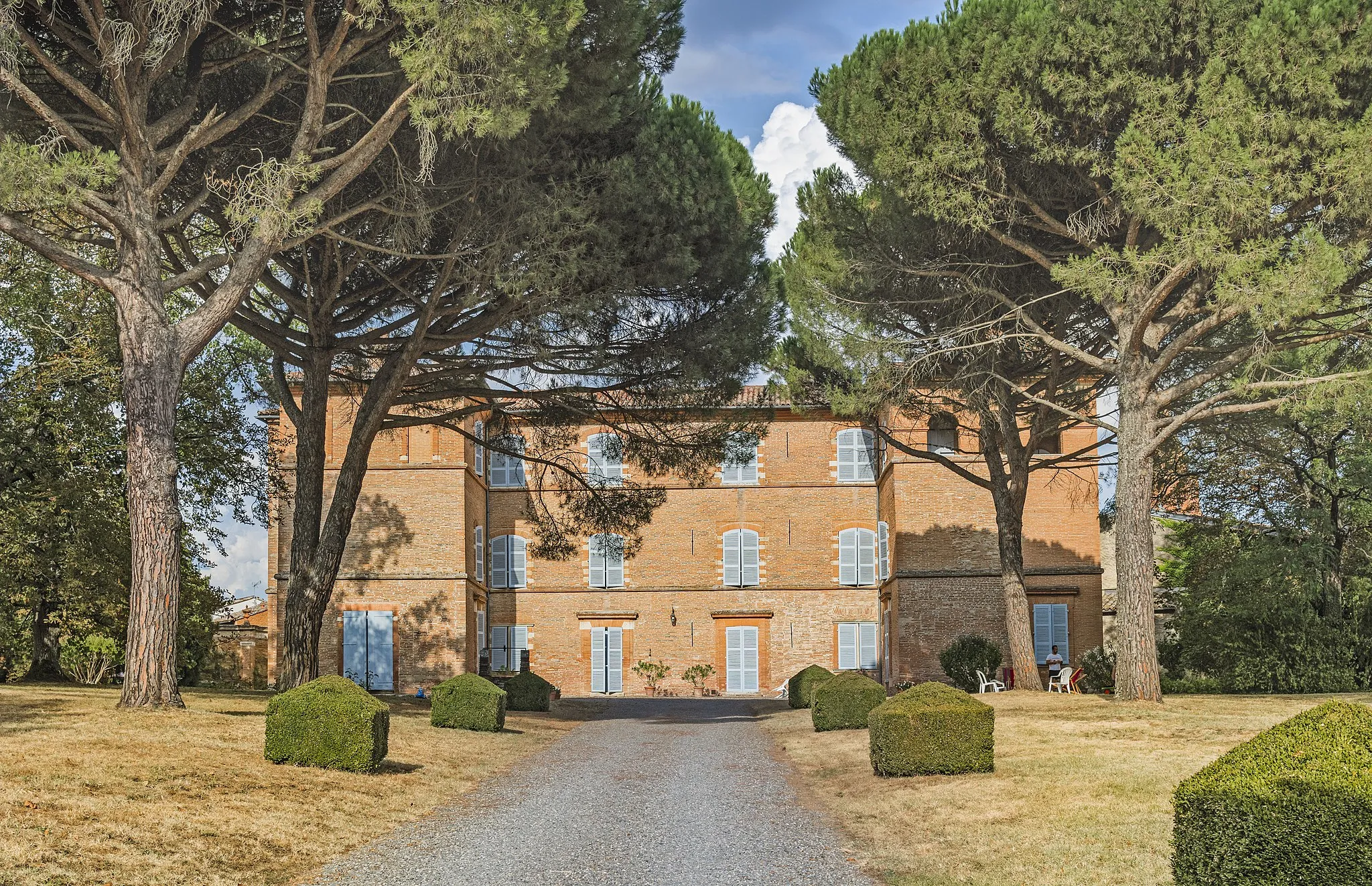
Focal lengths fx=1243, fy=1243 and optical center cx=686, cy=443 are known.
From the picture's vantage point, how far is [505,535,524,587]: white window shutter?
3369cm

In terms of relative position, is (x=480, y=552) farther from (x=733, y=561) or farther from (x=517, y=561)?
(x=733, y=561)

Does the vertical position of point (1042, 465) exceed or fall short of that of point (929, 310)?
it falls short

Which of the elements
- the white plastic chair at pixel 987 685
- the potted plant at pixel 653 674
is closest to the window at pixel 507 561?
the potted plant at pixel 653 674

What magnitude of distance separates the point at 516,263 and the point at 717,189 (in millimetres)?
3125

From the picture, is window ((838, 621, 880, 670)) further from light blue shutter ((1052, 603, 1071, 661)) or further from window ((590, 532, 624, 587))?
window ((590, 532, 624, 587))

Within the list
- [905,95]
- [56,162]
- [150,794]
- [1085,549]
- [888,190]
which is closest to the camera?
[150,794]

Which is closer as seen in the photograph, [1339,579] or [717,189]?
[717,189]

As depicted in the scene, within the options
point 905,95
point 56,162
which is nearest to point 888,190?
point 905,95

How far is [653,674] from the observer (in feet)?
108

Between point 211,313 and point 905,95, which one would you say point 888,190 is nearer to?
point 905,95

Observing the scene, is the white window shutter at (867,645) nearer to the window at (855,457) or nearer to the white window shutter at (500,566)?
the window at (855,457)

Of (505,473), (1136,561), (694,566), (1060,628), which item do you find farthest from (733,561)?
(1136,561)

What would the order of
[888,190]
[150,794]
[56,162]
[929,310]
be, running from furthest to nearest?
1. [929,310]
2. [888,190]
3. [56,162]
4. [150,794]

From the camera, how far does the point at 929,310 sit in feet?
66.4
